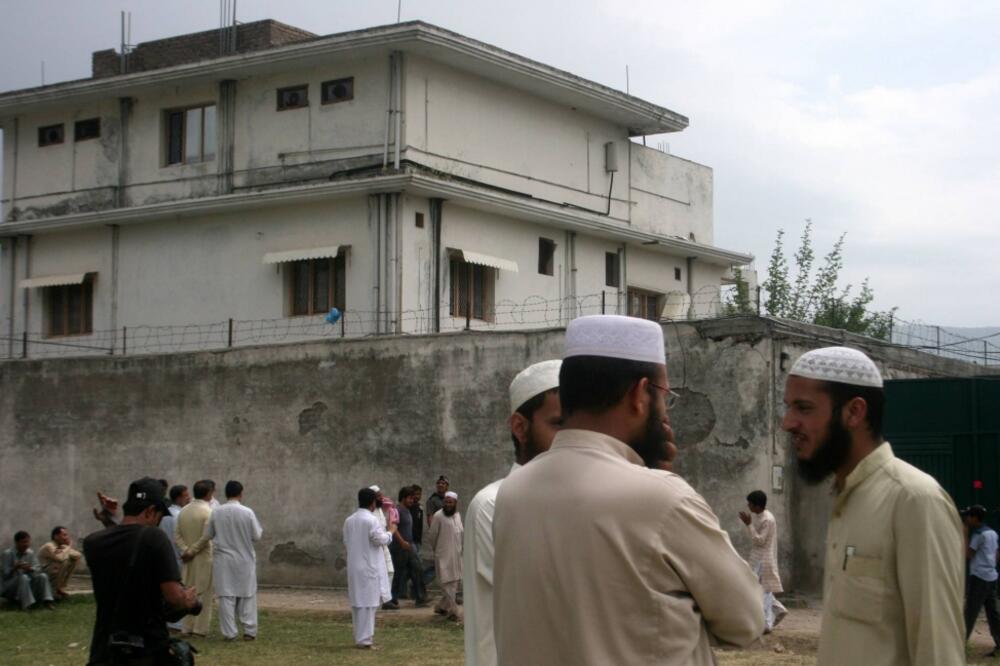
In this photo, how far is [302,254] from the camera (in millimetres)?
26812

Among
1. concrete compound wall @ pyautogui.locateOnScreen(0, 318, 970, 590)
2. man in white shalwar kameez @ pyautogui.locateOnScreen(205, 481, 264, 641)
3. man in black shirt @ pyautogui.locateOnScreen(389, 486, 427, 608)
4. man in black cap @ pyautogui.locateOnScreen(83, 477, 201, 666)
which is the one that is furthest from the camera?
man in black shirt @ pyautogui.locateOnScreen(389, 486, 427, 608)

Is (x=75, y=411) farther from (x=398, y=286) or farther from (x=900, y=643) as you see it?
(x=900, y=643)

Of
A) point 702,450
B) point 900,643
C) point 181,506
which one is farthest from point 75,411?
point 900,643

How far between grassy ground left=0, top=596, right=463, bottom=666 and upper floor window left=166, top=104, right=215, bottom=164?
12.3 m

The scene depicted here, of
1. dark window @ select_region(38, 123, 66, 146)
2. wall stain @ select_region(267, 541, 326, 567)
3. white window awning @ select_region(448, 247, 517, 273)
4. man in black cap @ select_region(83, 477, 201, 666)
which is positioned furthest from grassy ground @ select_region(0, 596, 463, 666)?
dark window @ select_region(38, 123, 66, 146)

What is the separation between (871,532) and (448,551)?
46.4ft

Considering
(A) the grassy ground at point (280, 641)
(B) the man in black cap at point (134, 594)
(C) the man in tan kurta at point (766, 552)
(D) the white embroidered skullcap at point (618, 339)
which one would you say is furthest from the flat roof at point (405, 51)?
(D) the white embroidered skullcap at point (618, 339)

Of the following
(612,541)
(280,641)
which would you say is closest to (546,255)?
(280,641)

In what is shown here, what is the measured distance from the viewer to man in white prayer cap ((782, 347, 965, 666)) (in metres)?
3.95

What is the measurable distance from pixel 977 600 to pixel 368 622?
6273mm

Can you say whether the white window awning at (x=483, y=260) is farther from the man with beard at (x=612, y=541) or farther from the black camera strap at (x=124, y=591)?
the man with beard at (x=612, y=541)

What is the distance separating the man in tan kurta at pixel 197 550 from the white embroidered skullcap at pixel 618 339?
13.3 metres

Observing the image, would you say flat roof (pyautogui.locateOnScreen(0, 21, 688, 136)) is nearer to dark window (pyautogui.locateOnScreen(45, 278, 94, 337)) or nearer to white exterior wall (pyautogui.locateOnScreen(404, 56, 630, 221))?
white exterior wall (pyautogui.locateOnScreen(404, 56, 630, 221))

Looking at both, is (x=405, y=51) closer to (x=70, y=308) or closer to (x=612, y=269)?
(x=612, y=269)
